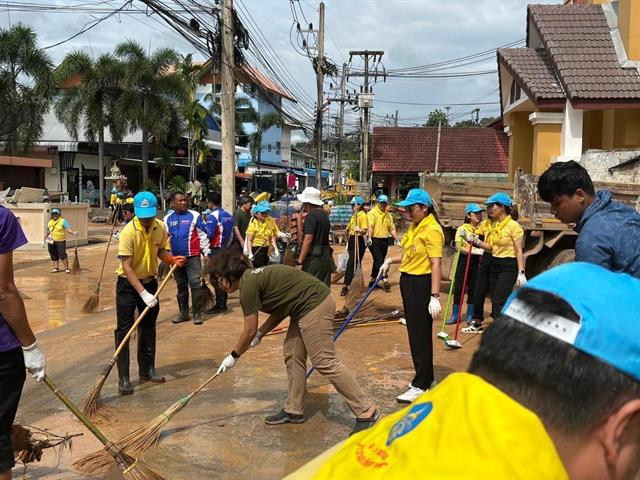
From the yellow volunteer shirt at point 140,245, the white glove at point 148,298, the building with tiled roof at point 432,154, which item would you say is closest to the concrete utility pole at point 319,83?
the building with tiled roof at point 432,154

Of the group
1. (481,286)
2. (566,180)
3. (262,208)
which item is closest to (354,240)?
(262,208)

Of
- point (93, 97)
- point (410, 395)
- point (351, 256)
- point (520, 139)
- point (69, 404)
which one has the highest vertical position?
point (93, 97)

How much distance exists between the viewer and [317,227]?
7.51 m

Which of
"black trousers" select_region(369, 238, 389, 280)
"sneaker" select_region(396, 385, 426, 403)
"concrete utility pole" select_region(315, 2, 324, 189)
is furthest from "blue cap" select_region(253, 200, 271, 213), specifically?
"concrete utility pole" select_region(315, 2, 324, 189)

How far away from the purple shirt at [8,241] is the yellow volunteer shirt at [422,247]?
3.27m

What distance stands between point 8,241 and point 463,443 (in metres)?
2.88

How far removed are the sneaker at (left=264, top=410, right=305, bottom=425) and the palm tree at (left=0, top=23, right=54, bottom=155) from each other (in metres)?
29.4

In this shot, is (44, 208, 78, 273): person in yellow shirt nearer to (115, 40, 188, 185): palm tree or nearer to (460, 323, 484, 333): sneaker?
(460, 323, 484, 333): sneaker

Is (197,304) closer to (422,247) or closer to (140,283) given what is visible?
(140,283)

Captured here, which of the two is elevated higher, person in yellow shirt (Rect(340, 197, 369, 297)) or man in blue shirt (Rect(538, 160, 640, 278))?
man in blue shirt (Rect(538, 160, 640, 278))

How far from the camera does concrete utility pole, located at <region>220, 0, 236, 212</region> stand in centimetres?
1251

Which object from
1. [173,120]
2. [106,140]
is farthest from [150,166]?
[173,120]

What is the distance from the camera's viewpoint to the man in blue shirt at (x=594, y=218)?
2797mm

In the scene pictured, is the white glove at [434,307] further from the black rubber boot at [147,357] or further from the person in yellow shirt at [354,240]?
the person in yellow shirt at [354,240]
